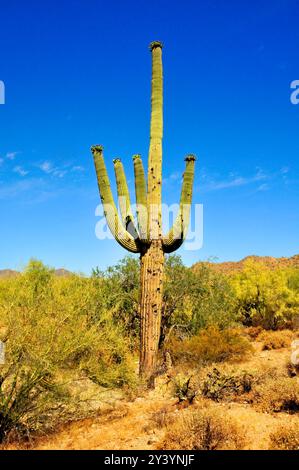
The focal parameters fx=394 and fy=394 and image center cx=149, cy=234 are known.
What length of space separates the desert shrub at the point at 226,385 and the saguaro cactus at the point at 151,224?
1.64 metres

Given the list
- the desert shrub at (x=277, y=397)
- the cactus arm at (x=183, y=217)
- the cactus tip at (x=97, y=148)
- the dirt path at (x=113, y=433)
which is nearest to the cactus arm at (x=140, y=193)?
the cactus arm at (x=183, y=217)

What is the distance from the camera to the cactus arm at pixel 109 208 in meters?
10.0

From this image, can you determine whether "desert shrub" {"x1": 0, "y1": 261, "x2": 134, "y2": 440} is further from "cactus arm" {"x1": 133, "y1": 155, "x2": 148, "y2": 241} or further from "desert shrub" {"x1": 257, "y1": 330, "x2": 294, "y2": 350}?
"desert shrub" {"x1": 257, "y1": 330, "x2": 294, "y2": 350}

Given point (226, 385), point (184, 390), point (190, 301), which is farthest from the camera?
point (190, 301)

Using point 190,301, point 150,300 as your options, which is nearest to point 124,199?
point 150,300

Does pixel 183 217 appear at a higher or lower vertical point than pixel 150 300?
higher

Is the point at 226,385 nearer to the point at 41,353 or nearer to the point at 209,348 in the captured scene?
the point at 209,348

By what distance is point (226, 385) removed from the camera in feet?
28.2

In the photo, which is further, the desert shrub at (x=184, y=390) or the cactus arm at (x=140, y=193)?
the cactus arm at (x=140, y=193)

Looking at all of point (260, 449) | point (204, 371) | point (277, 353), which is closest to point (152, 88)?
point (204, 371)

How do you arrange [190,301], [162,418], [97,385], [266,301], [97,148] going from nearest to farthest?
[162,418]
[97,385]
[97,148]
[190,301]
[266,301]

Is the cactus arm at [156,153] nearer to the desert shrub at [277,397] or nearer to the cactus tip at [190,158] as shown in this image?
the cactus tip at [190,158]

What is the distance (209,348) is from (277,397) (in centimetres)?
453

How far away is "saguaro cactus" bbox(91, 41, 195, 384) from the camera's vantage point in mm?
9914
